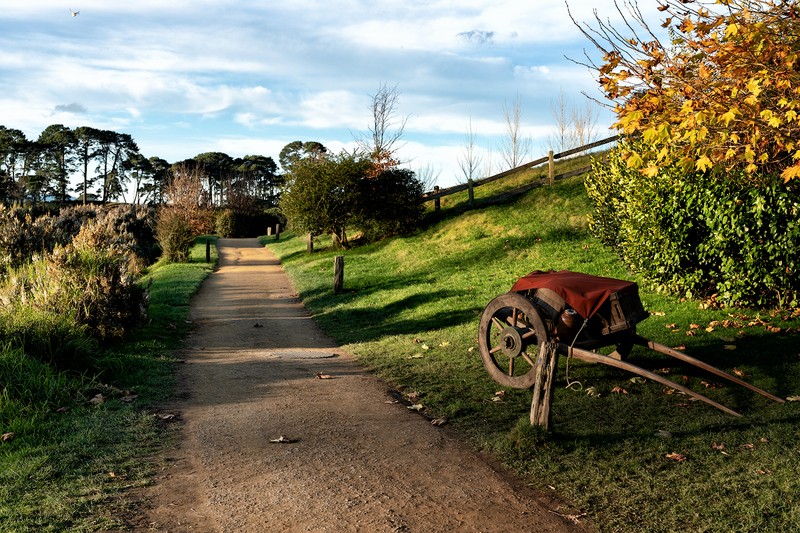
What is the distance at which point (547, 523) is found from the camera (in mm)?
4797

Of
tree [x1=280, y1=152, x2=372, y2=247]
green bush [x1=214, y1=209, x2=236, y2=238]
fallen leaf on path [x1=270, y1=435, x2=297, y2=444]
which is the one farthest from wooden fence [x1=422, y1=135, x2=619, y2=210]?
green bush [x1=214, y1=209, x2=236, y2=238]

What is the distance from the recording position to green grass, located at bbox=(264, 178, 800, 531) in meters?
5.16

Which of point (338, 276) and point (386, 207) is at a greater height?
point (386, 207)

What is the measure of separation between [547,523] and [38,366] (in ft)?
23.2

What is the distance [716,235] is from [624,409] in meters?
5.86

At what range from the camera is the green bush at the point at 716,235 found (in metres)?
11.3

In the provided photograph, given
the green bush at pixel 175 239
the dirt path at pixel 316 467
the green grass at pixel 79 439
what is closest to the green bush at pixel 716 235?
the dirt path at pixel 316 467

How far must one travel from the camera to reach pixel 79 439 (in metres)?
6.51

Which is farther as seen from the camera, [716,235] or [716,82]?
[716,235]

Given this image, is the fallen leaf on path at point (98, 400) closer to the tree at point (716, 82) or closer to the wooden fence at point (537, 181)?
the tree at point (716, 82)

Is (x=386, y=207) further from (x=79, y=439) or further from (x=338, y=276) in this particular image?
(x=79, y=439)

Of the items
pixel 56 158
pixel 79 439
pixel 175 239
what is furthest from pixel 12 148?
pixel 79 439

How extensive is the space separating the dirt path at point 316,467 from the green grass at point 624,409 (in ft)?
1.68

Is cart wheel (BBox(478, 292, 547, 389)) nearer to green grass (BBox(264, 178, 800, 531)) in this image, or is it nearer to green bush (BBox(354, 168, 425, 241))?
green grass (BBox(264, 178, 800, 531))
